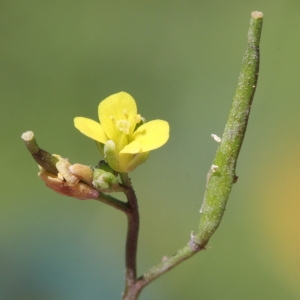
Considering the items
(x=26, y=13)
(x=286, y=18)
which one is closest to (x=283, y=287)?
(x=286, y=18)

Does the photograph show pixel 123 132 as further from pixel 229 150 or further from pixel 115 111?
pixel 229 150

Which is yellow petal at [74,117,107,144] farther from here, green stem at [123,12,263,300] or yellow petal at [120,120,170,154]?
green stem at [123,12,263,300]

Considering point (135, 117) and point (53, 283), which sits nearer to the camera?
point (135, 117)

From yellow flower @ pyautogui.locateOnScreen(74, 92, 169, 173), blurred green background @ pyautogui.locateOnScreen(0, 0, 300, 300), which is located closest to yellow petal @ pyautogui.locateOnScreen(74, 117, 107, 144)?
yellow flower @ pyautogui.locateOnScreen(74, 92, 169, 173)

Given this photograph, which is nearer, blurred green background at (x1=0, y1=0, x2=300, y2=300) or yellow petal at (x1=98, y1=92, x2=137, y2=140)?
yellow petal at (x1=98, y1=92, x2=137, y2=140)

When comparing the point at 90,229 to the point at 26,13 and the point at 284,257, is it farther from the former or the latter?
the point at 26,13

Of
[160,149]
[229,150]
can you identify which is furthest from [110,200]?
[160,149]

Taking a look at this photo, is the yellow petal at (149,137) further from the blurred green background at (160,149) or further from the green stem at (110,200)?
the blurred green background at (160,149)

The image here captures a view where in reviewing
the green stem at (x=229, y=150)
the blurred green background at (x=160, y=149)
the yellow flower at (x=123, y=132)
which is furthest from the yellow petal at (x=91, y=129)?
the blurred green background at (x=160, y=149)
